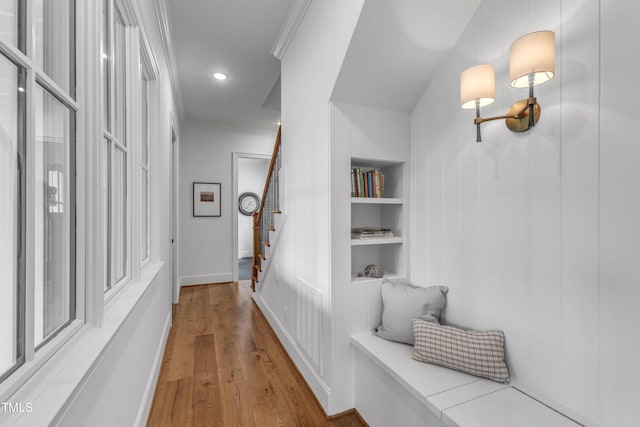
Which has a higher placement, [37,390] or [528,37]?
[528,37]

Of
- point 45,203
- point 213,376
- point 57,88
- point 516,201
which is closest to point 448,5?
point 516,201

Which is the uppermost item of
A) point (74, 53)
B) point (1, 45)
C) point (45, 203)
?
point (74, 53)

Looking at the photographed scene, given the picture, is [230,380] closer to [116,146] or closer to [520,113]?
[116,146]

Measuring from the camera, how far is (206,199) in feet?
15.8

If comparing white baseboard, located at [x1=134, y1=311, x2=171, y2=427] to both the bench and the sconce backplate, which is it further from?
the sconce backplate

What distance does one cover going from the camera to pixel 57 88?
789 millimetres

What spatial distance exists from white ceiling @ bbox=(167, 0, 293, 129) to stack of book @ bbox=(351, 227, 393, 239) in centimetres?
183

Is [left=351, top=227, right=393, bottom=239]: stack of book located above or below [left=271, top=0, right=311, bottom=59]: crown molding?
below

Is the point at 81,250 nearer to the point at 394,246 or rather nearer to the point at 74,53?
the point at 74,53

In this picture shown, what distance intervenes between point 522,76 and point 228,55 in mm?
2658

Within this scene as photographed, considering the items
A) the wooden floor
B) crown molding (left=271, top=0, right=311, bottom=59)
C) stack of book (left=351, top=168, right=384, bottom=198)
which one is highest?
crown molding (left=271, top=0, right=311, bottom=59)

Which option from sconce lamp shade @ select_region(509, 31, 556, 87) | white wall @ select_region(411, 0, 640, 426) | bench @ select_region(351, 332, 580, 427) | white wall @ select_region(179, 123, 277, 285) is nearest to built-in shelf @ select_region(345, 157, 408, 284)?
white wall @ select_region(411, 0, 640, 426)

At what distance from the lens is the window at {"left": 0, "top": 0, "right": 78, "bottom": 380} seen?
60cm

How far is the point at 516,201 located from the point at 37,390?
5.82 ft
